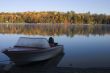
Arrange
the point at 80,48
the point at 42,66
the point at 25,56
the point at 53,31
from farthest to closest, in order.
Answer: the point at 53,31 → the point at 80,48 → the point at 42,66 → the point at 25,56

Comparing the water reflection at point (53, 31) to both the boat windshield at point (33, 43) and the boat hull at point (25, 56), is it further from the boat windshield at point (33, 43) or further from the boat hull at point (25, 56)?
the boat hull at point (25, 56)

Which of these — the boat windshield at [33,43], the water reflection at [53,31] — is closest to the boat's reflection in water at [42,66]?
the boat windshield at [33,43]

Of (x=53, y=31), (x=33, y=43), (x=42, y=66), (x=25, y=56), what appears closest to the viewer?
(x=25, y=56)

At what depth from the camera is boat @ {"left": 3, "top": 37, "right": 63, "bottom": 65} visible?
19312 mm

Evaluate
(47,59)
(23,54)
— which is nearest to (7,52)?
(23,54)

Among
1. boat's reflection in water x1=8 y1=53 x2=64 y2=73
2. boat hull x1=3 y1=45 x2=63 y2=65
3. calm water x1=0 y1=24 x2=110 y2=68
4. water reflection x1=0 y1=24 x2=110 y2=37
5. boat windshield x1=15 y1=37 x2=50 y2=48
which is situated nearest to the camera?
boat's reflection in water x1=8 y1=53 x2=64 y2=73

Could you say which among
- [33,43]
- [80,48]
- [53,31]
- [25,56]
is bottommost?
[53,31]

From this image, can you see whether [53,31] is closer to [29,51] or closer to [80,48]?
[80,48]

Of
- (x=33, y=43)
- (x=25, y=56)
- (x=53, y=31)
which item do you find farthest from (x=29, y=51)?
(x=53, y=31)

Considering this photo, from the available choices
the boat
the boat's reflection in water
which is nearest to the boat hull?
the boat

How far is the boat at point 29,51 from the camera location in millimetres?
19312

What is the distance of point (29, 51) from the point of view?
19.6m

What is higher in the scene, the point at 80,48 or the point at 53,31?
the point at 80,48

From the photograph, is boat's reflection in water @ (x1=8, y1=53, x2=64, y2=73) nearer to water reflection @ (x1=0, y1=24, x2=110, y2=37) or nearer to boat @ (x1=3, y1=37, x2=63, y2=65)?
boat @ (x1=3, y1=37, x2=63, y2=65)
